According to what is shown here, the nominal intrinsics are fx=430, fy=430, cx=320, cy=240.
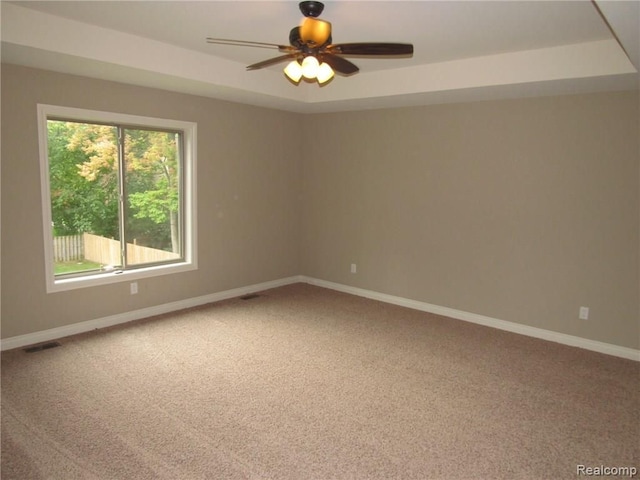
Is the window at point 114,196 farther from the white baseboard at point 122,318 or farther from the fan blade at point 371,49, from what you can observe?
the fan blade at point 371,49

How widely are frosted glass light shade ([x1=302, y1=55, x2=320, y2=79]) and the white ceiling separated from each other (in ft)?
1.30

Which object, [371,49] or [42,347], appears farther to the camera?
[42,347]

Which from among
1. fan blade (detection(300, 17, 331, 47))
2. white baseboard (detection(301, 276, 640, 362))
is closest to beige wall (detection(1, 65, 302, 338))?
white baseboard (detection(301, 276, 640, 362))

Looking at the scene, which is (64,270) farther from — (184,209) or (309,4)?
(309,4)

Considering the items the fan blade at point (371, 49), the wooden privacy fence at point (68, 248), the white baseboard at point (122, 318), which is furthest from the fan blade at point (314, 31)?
the white baseboard at point (122, 318)

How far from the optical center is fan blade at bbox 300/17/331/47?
2.42 meters

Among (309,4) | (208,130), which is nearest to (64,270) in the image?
(208,130)

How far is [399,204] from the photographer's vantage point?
514cm

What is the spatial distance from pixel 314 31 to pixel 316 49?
18 centimetres

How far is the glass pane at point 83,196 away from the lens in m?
3.90

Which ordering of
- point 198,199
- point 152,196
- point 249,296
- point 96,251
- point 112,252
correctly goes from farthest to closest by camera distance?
point 249,296
point 198,199
point 152,196
point 112,252
point 96,251

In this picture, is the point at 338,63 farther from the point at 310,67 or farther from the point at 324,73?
the point at 310,67

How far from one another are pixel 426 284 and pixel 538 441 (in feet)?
8.29

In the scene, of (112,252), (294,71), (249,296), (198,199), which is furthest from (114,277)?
(294,71)
